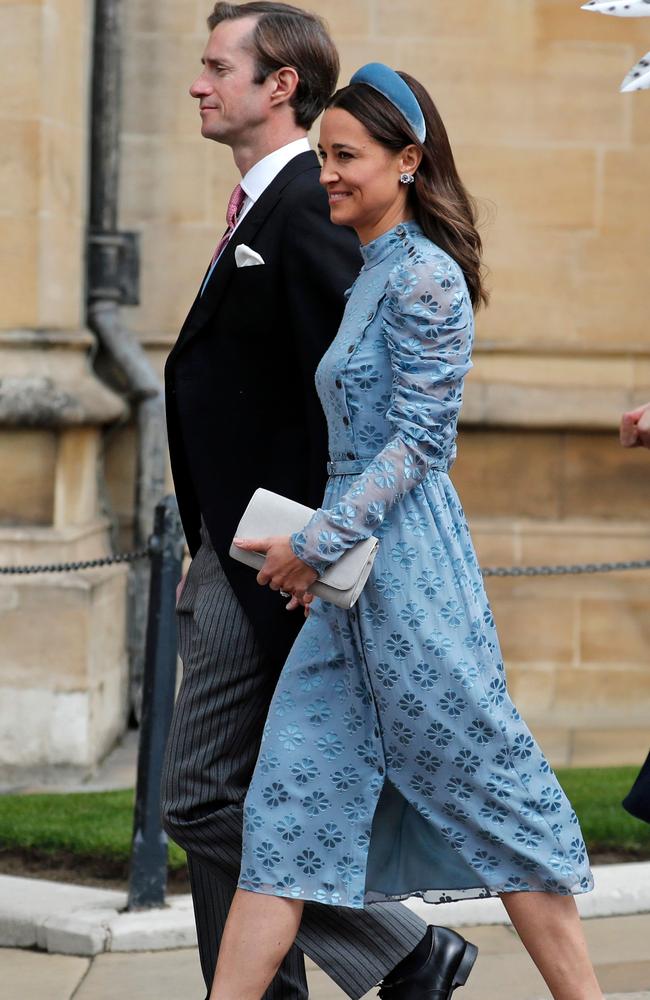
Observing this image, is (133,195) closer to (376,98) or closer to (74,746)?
(74,746)

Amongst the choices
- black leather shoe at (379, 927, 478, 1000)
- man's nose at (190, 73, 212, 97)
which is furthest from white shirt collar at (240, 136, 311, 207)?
black leather shoe at (379, 927, 478, 1000)

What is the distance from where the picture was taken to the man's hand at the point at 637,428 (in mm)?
3033

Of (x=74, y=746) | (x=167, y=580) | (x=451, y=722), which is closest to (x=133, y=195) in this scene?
(x=74, y=746)

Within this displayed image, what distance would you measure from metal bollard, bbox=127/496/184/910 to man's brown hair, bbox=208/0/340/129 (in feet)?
4.39

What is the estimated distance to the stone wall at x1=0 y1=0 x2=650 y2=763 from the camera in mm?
7109

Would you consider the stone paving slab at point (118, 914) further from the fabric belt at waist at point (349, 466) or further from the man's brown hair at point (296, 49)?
the man's brown hair at point (296, 49)

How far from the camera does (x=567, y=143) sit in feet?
23.8

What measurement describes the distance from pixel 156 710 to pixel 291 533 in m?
1.68

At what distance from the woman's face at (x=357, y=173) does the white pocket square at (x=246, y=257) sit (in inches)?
7.4

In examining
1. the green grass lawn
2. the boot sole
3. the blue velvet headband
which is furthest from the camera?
the green grass lawn

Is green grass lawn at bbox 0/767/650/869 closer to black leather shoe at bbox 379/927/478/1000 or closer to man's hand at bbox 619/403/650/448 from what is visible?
black leather shoe at bbox 379/927/478/1000

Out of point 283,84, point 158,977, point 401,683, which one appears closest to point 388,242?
point 283,84

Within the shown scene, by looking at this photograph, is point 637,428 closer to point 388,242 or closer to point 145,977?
point 388,242

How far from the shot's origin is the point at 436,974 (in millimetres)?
3084
